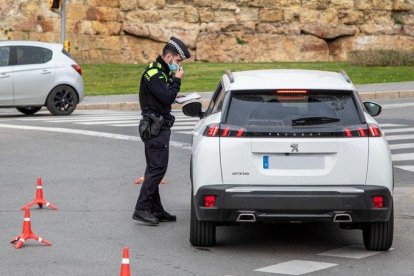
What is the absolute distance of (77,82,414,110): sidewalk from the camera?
2722 cm

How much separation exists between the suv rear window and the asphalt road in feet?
3.48

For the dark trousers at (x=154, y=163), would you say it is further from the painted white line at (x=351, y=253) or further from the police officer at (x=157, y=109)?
the painted white line at (x=351, y=253)

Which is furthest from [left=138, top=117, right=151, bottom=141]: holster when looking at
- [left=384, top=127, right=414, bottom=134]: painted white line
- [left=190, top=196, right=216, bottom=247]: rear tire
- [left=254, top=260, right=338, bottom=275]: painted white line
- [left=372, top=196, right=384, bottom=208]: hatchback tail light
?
[left=384, top=127, right=414, bottom=134]: painted white line

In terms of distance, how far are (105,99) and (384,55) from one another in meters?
12.8

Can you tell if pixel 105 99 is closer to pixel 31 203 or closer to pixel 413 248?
pixel 31 203

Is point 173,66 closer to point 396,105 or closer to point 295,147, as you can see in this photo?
point 295,147

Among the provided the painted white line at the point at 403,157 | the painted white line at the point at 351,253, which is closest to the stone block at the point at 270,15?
the painted white line at the point at 403,157

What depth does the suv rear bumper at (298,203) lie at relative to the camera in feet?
29.9

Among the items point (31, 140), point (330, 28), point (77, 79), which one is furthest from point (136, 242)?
point (330, 28)

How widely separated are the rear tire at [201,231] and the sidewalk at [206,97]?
16.7 m

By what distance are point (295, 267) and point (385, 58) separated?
2995cm

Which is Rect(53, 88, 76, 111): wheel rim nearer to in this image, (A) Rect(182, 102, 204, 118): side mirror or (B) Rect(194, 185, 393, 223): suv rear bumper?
(A) Rect(182, 102, 204, 118): side mirror

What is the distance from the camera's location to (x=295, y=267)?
892 centimetres

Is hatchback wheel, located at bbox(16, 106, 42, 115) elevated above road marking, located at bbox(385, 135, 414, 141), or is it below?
below
